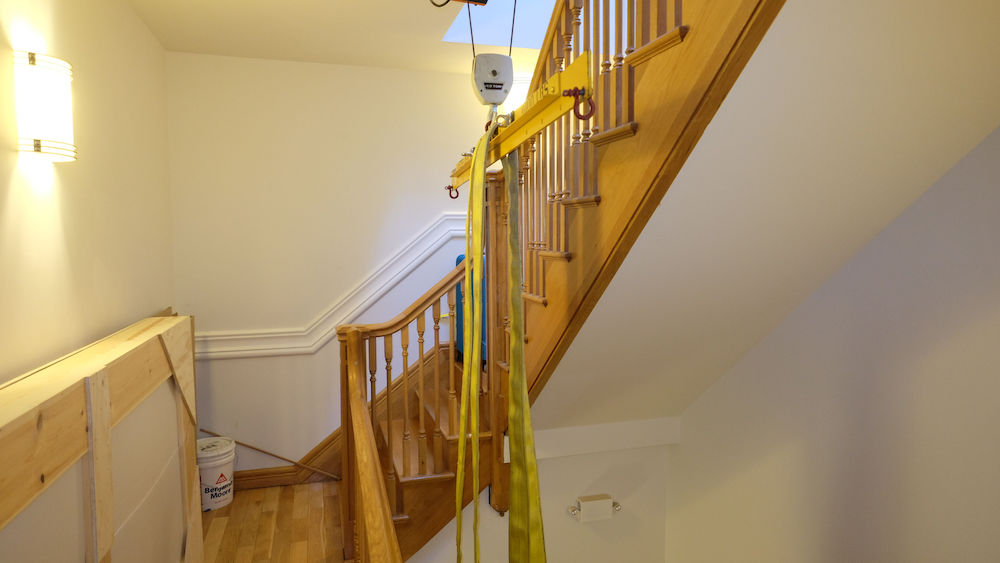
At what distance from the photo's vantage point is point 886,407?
2.01 meters

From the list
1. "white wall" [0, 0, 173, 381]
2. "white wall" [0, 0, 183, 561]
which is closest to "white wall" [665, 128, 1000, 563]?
"white wall" [0, 0, 183, 561]

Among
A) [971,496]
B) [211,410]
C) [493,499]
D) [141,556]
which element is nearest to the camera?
[971,496]

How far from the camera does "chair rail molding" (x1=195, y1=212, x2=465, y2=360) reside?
3.81 meters

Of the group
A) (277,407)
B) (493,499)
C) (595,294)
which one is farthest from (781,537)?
(277,407)

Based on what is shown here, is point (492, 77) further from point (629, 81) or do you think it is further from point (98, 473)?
point (98, 473)

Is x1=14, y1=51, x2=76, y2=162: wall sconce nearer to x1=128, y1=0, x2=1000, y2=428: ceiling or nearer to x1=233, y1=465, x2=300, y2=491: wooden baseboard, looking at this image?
x1=128, y1=0, x2=1000, y2=428: ceiling

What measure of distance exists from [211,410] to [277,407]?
1.29ft

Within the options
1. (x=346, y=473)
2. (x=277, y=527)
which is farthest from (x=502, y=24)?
(x=277, y=527)

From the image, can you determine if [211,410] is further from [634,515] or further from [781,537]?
[781,537]

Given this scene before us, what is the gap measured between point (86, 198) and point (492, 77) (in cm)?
173

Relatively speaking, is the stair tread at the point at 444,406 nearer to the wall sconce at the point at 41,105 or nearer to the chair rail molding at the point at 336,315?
the chair rail molding at the point at 336,315

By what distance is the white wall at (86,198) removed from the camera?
1811mm

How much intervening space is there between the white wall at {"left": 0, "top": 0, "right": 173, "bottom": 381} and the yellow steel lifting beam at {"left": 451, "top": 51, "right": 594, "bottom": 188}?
5.15ft

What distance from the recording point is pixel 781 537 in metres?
2.46
